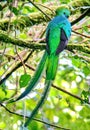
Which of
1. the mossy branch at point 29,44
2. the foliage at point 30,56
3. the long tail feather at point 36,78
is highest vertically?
the long tail feather at point 36,78

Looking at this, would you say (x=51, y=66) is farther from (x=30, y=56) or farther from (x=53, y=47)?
(x=30, y=56)

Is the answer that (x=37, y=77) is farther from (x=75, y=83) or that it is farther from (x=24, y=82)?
(x=75, y=83)

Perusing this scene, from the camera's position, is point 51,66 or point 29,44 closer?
point 51,66

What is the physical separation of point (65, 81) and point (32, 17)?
1408 mm

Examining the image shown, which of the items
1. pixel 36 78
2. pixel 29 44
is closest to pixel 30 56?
pixel 29 44

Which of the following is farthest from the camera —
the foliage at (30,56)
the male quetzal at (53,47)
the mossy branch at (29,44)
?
the foliage at (30,56)

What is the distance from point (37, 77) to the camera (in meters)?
1.09

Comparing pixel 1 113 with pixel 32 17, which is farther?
pixel 1 113

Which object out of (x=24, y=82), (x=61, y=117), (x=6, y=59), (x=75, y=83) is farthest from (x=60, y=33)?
(x=75, y=83)

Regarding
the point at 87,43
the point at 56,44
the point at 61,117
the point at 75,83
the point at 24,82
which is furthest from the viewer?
the point at 75,83

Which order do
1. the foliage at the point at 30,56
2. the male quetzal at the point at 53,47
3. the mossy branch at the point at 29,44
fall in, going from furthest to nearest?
the foliage at the point at 30,56 < the mossy branch at the point at 29,44 < the male quetzal at the point at 53,47

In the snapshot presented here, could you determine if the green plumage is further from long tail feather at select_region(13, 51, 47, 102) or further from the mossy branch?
the mossy branch

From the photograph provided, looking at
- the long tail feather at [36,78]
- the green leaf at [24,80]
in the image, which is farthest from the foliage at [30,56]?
the long tail feather at [36,78]

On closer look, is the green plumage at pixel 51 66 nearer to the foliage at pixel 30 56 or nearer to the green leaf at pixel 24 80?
the foliage at pixel 30 56
